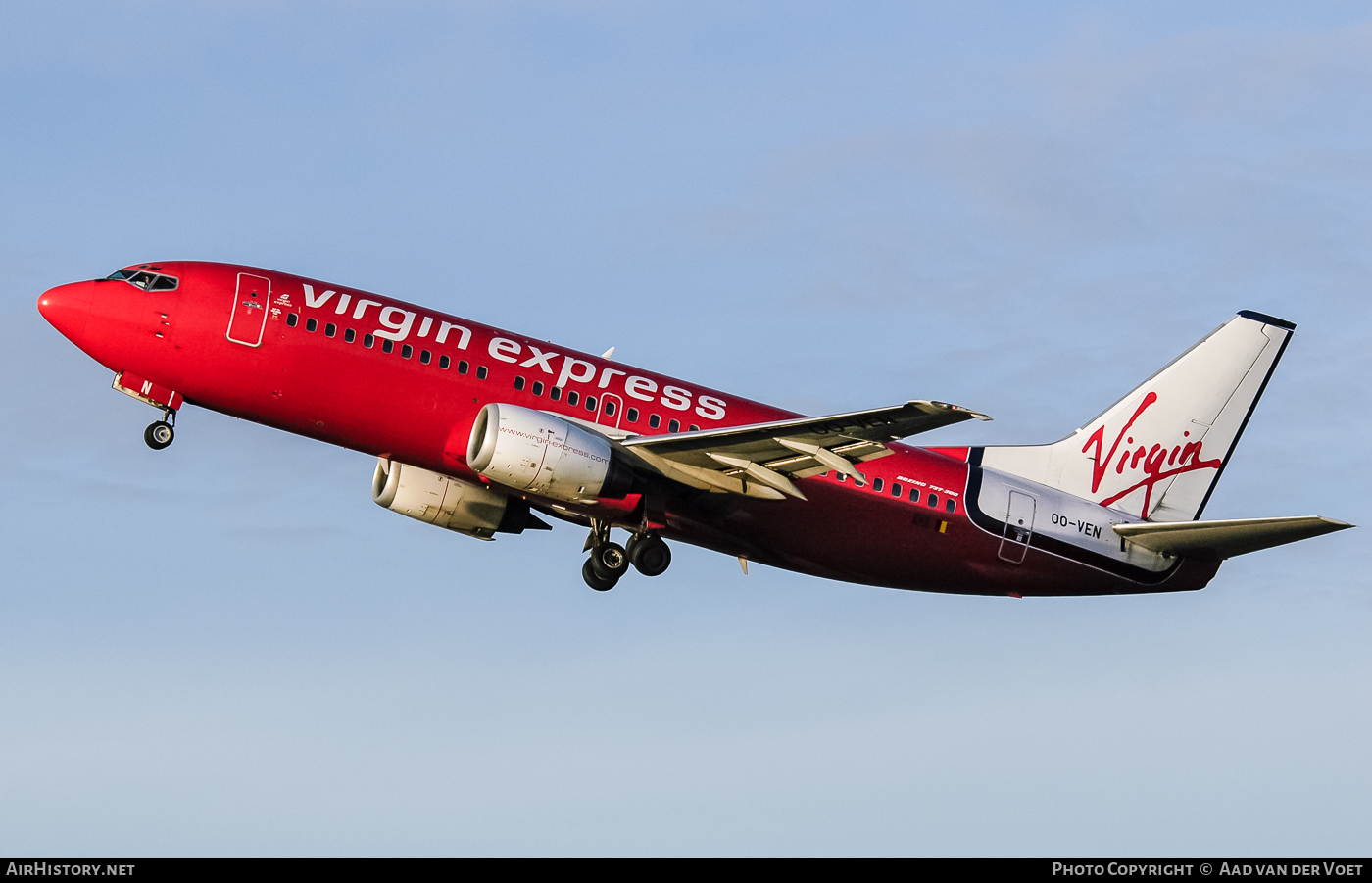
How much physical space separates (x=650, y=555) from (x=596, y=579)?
1920 millimetres

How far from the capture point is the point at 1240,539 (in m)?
38.8

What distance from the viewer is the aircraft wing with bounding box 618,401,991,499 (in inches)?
1298

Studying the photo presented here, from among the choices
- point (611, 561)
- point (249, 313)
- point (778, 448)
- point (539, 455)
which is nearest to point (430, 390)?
point (539, 455)

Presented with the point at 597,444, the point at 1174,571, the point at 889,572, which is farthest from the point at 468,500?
the point at 1174,571

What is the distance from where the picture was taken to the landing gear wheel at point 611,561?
3928cm

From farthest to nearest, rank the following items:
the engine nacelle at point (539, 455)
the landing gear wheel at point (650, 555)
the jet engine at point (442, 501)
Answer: the jet engine at point (442, 501) → the landing gear wheel at point (650, 555) → the engine nacelle at point (539, 455)

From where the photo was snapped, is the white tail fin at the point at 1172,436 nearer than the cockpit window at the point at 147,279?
No

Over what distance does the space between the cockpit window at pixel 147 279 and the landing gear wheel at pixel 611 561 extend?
11.7 metres

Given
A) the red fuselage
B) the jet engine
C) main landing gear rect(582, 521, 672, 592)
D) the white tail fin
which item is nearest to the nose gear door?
the red fuselage

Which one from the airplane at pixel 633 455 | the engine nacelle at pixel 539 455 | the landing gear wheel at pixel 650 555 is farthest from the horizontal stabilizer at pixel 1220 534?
→ the engine nacelle at pixel 539 455

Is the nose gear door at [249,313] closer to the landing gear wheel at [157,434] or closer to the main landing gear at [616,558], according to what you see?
the landing gear wheel at [157,434]

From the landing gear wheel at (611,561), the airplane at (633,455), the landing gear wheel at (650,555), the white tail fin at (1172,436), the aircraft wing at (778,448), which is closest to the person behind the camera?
the aircraft wing at (778,448)

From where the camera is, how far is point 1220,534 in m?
Answer: 39.0

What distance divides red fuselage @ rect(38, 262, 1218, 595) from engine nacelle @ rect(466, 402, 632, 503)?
4.49 ft
